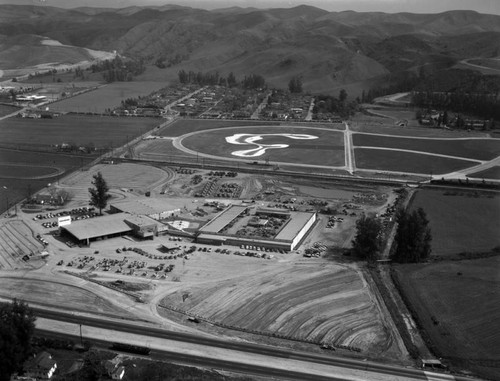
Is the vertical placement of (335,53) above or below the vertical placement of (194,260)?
above

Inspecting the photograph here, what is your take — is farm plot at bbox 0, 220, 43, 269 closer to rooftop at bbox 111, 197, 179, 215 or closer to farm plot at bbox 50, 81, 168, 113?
rooftop at bbox 111, 197, 179, 215

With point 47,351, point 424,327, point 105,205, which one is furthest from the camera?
point 105,205

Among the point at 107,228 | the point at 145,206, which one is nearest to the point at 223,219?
the point at 145,206

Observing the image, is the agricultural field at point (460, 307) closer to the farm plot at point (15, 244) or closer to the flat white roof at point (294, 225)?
the flat white roof at point (294, 225)

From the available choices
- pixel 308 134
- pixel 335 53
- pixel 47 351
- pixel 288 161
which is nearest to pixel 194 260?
pixel 47 351

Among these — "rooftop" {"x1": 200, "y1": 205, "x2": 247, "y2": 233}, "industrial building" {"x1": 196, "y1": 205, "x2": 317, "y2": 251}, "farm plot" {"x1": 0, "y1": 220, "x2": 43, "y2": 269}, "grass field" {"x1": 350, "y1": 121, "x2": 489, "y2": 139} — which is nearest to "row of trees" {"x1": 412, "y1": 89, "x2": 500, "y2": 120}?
"grass field" {"x1": 350, "y1": 121, "x2": 489, "y2": 139}

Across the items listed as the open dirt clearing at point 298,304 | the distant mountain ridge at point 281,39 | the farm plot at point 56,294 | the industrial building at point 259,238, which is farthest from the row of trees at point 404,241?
the distant mountain ridge at point 281,39

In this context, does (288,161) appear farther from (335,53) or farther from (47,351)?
(335,53)
